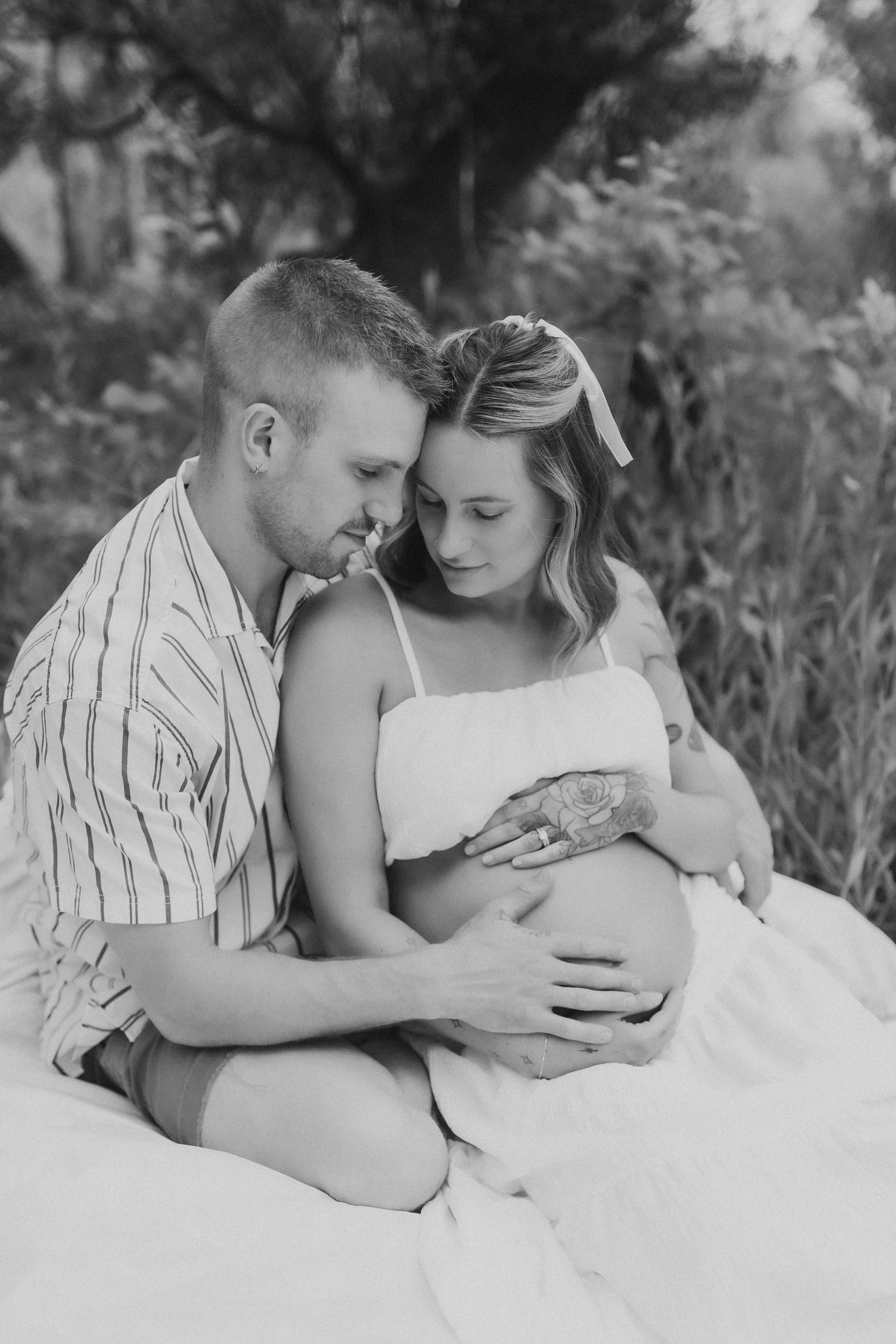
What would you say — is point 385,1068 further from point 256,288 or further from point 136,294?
point 136,294

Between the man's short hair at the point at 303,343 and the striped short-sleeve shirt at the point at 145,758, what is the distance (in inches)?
7.7

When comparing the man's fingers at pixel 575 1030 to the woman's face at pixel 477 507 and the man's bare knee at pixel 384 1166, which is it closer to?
the man's bare knee at pixel 384 1166

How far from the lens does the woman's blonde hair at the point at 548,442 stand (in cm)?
185

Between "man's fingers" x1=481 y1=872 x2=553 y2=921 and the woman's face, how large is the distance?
473mm

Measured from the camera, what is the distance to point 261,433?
1.76 meters

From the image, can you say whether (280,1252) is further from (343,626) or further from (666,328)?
(666,328)

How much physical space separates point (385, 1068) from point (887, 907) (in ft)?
4.52

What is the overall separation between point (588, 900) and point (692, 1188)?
0.44 m

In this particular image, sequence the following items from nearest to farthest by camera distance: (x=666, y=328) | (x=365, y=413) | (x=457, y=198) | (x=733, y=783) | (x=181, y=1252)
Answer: (x=181, y=1252)
(x=365, y=413)
(x=733, y=783)
(x=666, y=328)
(x=457, y=198)

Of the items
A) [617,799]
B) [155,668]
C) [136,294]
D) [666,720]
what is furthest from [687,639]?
[136,294]

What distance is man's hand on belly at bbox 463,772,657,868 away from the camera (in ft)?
6.10

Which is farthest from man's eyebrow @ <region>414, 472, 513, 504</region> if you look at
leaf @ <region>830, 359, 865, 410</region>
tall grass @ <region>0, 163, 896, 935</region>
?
leaf @ <region>830, 359, 865, 410</region>

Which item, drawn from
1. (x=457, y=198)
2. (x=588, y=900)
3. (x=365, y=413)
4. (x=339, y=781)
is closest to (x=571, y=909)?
(x=588, y=900)

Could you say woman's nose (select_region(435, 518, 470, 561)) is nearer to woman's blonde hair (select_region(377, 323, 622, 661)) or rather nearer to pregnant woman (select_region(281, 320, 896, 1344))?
pregnant woman (select_region(281, 320, 896, 1344))
